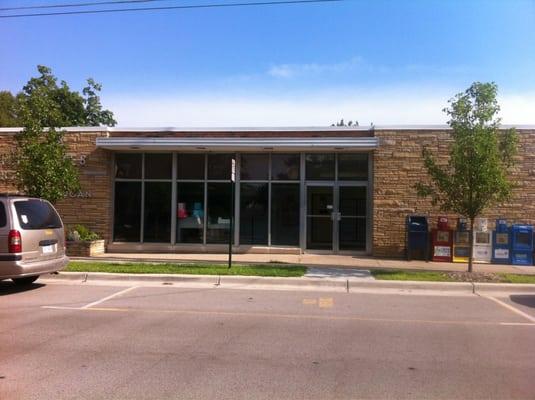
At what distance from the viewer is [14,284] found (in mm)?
11422

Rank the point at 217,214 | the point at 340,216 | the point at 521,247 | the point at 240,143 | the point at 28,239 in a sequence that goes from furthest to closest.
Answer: the point at 217,214
the point at 340,216
the point at 240,143
the point at 521,247
the point at 28,239

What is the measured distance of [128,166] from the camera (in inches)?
705

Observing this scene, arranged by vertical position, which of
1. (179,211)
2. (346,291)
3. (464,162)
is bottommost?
(346,291)

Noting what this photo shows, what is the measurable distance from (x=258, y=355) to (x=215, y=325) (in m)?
1.78

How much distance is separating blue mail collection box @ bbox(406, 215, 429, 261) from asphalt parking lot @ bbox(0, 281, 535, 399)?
16.7 feet

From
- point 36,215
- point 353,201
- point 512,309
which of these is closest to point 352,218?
point 353,201

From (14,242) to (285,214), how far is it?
358 inches

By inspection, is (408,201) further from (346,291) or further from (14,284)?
(14,284)

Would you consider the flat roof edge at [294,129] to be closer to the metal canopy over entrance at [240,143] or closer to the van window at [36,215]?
the metal canopy over entrance at [240,143]

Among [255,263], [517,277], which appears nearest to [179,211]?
[255,263]

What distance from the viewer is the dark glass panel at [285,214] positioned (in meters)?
17.3

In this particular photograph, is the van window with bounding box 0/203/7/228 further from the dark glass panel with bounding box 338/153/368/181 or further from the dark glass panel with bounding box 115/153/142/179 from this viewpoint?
the dark glass panel with bounding box 338/153/368/181

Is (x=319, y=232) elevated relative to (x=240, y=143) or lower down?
lower down

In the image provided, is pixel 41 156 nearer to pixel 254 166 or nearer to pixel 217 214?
pixel 217 214
